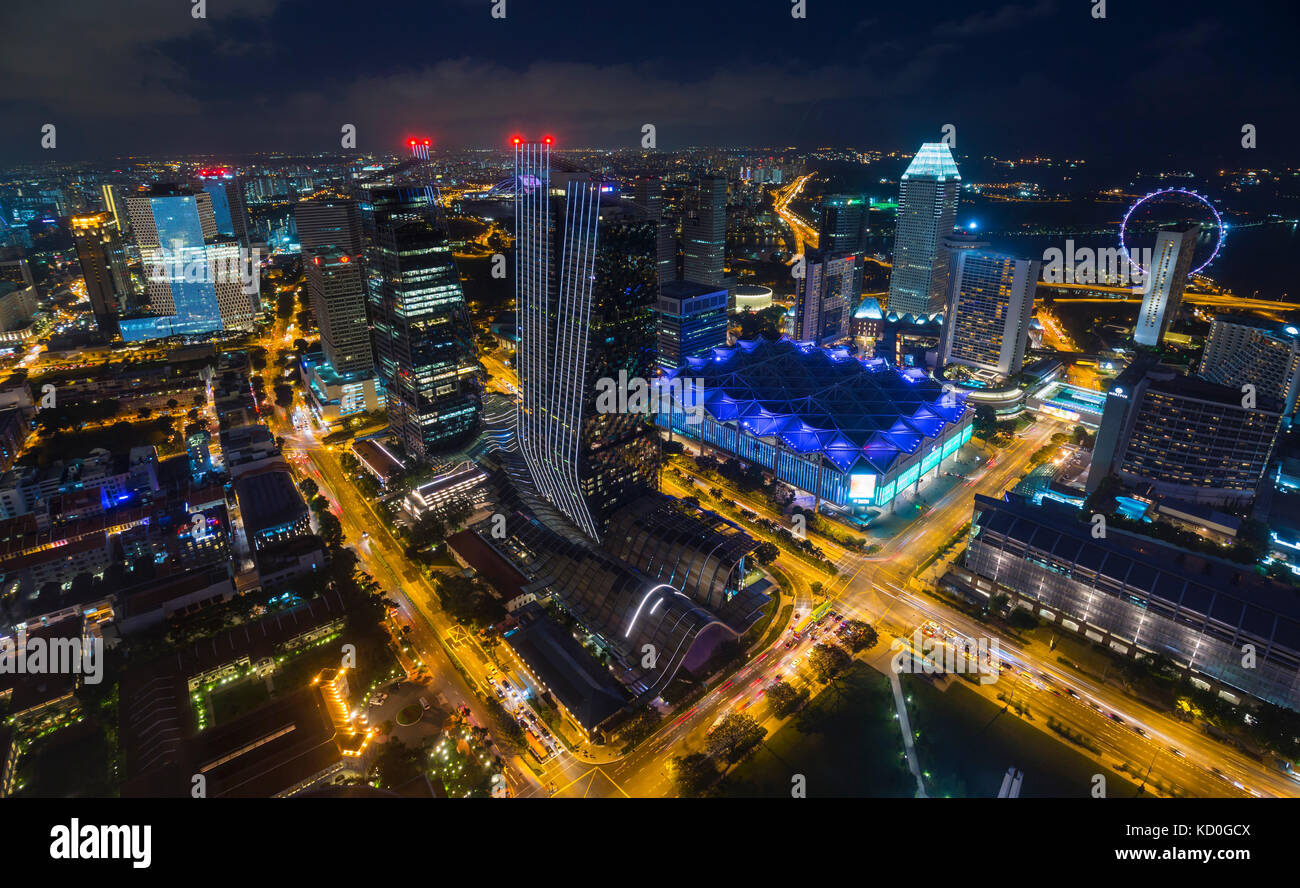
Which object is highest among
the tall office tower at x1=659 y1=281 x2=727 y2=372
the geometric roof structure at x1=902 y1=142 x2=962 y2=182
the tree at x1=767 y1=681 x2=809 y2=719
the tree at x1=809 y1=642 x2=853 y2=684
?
the geometric roof structure at x1=902 y1=142 x2=962 y2=182

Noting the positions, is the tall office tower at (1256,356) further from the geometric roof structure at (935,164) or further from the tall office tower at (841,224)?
the tall office tower at (841,224)

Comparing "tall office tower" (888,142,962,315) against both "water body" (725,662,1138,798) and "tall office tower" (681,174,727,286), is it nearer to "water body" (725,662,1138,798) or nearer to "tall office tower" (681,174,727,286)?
"tall office tower" (681,174,727,286)

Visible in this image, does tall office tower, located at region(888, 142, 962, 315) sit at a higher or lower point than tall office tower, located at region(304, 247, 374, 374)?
higher

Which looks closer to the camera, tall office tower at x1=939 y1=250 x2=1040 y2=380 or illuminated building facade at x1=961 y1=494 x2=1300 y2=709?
illuminated building facade at x1=961 y1=494 x2=1300 y2=709

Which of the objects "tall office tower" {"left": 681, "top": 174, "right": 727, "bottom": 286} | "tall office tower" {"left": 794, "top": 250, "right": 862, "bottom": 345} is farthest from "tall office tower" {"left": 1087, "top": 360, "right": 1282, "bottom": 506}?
"tall office tower" {"left": 681, "top": 174, "right": 727, "bottom": 286}

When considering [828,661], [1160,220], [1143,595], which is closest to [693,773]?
[828,661]

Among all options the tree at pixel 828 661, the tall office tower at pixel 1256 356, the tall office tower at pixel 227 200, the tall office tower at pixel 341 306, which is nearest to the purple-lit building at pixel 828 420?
the tree at pixel 828 661

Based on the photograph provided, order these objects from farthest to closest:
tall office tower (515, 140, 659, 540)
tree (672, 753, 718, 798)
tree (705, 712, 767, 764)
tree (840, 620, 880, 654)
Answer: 1. tall office tower (515, 140, 659, 540)
2. tree (840, 620, 880, 654)
3. tree (705, 712, 767, 764)
4. tree (672, 753, 718, 798)
